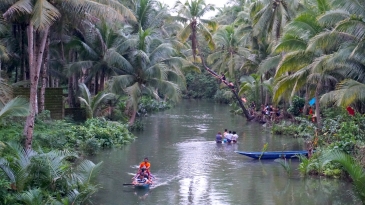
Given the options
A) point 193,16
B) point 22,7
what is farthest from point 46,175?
point 193,16

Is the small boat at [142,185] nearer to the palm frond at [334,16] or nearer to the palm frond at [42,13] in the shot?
the palm frond at [42,13]

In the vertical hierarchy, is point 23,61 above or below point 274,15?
below

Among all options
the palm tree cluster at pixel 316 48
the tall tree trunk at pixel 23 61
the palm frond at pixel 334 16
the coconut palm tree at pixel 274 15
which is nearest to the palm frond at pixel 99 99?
the tall tree trunk at pixel 23 61

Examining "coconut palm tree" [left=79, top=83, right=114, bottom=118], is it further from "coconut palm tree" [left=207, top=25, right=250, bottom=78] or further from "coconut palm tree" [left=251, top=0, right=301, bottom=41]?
"coconut palm tree" [left=207, top=25, right=250, bottom=78]

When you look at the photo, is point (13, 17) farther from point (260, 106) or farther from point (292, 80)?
point (260, 106)

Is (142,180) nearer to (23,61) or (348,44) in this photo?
(348,44)

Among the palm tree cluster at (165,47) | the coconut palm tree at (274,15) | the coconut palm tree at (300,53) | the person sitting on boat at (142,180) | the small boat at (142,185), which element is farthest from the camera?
the coconut palm tree at (274,15)

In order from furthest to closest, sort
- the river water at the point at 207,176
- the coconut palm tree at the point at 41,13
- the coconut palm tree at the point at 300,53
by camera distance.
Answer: the coconut palm tree at the point at 300,53 < the coconut palm tree at the point at 41,13 < the river water at the point at 207,176

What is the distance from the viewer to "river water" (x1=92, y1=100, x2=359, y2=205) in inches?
549

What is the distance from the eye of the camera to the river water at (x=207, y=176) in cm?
1395

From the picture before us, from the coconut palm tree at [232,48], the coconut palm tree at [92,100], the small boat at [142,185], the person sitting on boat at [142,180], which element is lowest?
the small boat at [142,185]

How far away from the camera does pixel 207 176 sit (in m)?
16.9

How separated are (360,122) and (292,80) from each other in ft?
14.3

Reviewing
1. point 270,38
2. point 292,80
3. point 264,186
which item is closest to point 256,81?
point 270,38
